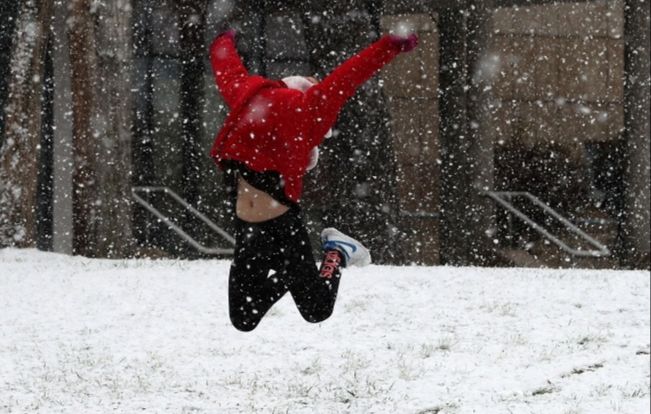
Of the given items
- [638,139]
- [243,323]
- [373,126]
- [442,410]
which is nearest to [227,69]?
[243,323]

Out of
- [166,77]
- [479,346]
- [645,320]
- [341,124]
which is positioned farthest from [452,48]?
[479,346]

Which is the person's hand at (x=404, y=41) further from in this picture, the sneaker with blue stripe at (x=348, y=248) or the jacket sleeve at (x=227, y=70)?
the sneaker with blue stripe at (x=348, y=248)

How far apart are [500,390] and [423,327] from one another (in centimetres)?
167

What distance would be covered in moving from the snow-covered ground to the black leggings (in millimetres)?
1792

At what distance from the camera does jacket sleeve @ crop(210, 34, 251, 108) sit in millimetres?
5035

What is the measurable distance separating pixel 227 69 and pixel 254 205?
62cm

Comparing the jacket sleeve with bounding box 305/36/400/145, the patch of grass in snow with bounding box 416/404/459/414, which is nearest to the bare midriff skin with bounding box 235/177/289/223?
the jacket sleeve with bounding box 305/36/400/145

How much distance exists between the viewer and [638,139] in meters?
14.7

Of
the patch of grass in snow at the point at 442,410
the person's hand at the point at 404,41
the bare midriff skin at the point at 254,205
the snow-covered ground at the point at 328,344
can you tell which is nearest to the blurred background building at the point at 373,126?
the snow-covered ground at the point at 328,344

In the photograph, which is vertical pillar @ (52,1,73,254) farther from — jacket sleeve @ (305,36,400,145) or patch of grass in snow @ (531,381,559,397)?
jacket sleeve @ (305,36,400,145)

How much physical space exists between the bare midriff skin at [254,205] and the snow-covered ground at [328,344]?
7.62 ft

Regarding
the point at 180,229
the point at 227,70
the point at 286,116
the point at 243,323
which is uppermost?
the point at 227,70

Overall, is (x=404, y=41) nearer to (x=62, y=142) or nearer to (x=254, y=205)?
(x=254, y=205)

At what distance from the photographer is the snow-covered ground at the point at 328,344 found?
754 centimetres
